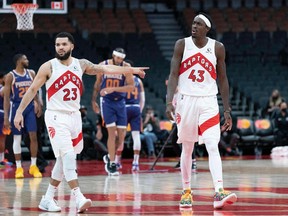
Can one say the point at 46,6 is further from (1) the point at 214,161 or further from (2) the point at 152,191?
(1) the point at 214,161

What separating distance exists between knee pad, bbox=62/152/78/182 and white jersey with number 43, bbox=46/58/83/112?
504 mm

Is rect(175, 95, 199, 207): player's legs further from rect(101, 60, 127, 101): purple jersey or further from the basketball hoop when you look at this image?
the basketball hoop

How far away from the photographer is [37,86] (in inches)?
355

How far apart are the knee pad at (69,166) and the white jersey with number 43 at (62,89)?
0.50 m

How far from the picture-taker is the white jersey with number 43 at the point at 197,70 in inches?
364

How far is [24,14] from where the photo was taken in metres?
17.1

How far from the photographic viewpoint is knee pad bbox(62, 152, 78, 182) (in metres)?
8.81

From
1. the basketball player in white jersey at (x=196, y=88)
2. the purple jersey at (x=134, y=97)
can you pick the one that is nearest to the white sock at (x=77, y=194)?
the basketball player in white jersey at (x=196, y=88)

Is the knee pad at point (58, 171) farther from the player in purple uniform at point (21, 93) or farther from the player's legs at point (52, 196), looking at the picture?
the player in purple uniform at point (21, 93)

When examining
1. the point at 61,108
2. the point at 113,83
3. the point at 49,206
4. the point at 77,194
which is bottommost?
the point at 49,206

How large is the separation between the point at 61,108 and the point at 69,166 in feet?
2.09

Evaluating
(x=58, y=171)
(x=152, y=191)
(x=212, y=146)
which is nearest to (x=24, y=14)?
(x=152, y=191)

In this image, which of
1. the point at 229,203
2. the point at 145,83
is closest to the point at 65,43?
the point at 229,203

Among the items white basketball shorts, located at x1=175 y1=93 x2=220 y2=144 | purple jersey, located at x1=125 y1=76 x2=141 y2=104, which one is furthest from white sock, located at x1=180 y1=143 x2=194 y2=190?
purple jersey, located at x1=125 y1=76 x2=141 y2=104
